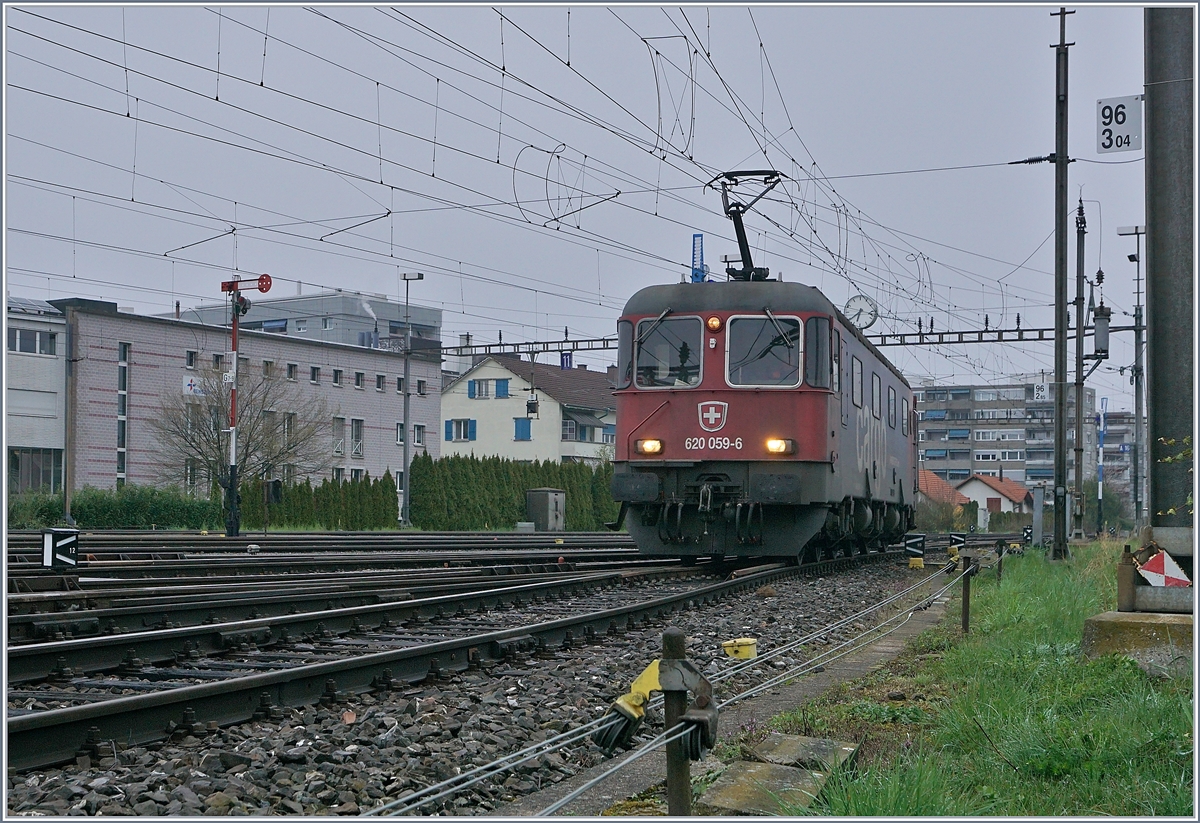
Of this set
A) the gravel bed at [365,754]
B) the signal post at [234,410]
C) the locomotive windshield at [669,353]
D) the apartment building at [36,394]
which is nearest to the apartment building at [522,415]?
the apartment building at [36,394]

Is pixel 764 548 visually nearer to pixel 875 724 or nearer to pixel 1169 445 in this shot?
pixel 1169 445

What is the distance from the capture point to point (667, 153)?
63.5ft

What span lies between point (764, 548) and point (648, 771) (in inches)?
406

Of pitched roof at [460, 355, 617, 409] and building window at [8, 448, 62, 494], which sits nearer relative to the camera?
building window at [8, 448, 62, 494]

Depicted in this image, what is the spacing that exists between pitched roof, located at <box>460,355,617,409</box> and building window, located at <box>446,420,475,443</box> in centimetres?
354

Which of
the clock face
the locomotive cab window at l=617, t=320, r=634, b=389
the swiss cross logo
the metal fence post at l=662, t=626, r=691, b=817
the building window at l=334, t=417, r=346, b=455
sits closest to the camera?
the metal fence post at l=662, t=626, r=691, b=817

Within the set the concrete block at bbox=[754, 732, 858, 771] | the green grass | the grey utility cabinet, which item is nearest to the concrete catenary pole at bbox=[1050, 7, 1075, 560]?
the green grass

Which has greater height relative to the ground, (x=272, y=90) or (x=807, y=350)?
(x=272, y=90)

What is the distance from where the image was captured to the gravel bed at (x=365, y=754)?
16.1ft

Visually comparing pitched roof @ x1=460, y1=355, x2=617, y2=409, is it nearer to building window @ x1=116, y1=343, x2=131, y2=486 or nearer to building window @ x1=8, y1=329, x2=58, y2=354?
building window @ x1=116, y1=343, x2=131, y2=486

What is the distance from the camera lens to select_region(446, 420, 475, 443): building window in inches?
2785

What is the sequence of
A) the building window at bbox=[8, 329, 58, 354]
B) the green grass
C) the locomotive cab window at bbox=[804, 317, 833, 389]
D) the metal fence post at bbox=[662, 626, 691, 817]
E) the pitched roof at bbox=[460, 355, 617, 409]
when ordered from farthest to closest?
1. the pitched roof at bbox=[460, 355, 617, 409]
2. the building window at bbox=[8, 329, 58, 354]
3. the locomotive cab window at bbox=[804, 317, 833, 389]
4. the green grass
5. the metal fence post at bbox=[662, 626, 691, 817]

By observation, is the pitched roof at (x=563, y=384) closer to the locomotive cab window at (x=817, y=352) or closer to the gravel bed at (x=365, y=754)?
the locomotive cab window at (x=817, y=352)

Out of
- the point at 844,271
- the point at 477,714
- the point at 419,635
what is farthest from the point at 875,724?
the point at 844,271
